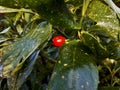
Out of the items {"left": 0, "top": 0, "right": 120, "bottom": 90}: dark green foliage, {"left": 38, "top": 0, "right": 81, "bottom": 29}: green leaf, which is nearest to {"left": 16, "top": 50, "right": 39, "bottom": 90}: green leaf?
{"left": 0, "top": 0, "right": 120, "bottom": 90}: dark green foliage

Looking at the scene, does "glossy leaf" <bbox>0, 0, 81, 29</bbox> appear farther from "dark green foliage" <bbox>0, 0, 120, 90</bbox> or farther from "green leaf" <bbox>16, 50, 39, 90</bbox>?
"green leaf" <bbox>16, 50, 39, 90</bbox>

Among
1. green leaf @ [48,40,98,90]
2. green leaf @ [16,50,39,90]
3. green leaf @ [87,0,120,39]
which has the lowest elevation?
green leaf @ [16,50,39,90]

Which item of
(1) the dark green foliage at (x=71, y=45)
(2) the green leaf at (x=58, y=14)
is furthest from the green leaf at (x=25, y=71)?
(2) the green leaf at (x=58, y=14)

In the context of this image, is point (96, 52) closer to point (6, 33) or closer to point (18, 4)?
point (18, 4)

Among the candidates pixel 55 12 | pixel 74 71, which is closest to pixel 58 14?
pixel 55 12

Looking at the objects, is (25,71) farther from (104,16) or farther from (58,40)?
(104,16)

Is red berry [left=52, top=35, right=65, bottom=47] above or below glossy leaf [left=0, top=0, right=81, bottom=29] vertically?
below

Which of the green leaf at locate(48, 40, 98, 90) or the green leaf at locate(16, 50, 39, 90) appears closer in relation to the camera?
the green leaf at locate(48, 40, 98, 90)

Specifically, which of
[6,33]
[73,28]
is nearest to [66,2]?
[73,28]
